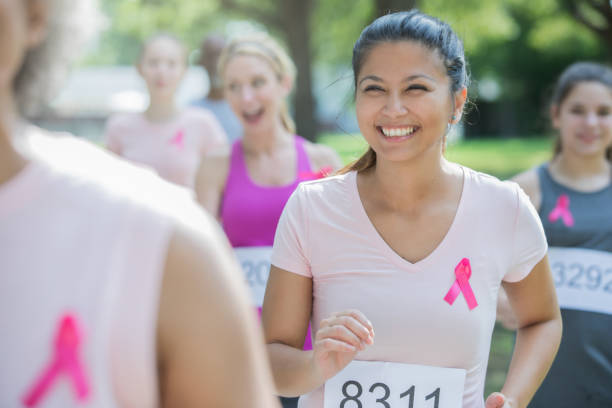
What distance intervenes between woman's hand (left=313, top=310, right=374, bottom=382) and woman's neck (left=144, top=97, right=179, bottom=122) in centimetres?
411

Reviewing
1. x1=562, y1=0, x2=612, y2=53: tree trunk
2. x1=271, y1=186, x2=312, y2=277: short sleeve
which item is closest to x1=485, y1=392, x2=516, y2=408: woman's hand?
x1=271, y1=186, x2=312, y2=277: short sleeve

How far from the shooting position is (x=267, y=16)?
17.7m

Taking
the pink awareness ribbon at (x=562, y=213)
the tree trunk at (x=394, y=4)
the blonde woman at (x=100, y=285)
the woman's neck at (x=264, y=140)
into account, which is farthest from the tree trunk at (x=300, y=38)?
the blonde woman at (x=100, y=285)

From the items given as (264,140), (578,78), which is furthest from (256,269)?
(578,78)

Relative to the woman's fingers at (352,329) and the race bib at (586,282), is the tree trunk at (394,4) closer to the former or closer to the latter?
the race bib at (586,282)

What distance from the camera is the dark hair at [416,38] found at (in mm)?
2299

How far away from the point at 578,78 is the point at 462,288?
229cm

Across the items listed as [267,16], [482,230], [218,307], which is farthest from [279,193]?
[267,16]

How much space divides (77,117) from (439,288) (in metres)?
34.7

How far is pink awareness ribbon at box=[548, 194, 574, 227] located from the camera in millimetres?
3618

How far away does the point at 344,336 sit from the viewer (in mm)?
1838

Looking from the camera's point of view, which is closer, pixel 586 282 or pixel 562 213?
pixel 586 282

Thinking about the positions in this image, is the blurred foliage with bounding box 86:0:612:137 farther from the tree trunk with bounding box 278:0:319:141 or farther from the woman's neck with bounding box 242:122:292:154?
the woman's neck with bounding box 242:122:292:154

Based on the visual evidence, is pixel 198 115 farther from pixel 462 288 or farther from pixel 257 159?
pixel 462 288
